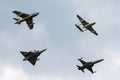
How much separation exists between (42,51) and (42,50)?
0.46 m

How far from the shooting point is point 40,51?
19988 cm

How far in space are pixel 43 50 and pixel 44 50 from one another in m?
0.48

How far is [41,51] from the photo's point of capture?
200 meters

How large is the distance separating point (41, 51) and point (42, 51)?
61 cm

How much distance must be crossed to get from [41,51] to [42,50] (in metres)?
0.77

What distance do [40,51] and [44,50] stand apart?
219cm

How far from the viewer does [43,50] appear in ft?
653

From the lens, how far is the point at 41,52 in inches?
7869

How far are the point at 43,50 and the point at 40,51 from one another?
1738 millimetres

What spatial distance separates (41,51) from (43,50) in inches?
48.5

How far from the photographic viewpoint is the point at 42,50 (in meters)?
199

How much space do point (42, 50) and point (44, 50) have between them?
1009 millimetres
